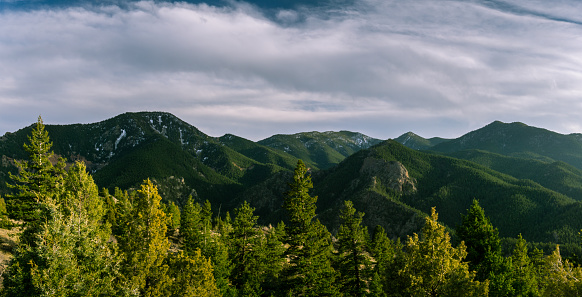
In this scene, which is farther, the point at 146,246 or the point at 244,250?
the point at 244,250

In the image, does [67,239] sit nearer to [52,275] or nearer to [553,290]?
[52,275]

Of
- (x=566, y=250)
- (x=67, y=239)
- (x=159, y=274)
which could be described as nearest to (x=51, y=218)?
(x=67, y=239)

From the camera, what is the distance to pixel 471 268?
90.1 ft

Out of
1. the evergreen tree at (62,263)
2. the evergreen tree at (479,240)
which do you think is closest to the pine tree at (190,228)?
the evergreen tree at (62,263)

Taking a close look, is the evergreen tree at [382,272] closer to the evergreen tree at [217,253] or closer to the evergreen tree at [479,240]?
the evergreen tree at [479,240]

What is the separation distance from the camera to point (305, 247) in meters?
33.7

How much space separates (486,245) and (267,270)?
33725mm

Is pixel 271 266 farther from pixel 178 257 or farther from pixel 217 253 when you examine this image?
pixel 178 257

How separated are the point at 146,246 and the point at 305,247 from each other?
16262 mm

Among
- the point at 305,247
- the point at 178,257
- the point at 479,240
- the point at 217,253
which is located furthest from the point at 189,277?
the point at 479,240

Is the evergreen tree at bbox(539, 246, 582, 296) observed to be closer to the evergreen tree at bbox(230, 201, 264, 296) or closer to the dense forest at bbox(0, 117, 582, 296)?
the dense forest at bbox(0, 117, 582, 296)

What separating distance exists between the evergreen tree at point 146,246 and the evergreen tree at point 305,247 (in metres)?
13.4

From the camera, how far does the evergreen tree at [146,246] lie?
81.7 feet

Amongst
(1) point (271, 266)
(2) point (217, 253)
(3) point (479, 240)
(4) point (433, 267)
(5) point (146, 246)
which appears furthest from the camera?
(1) point (271, 266)
